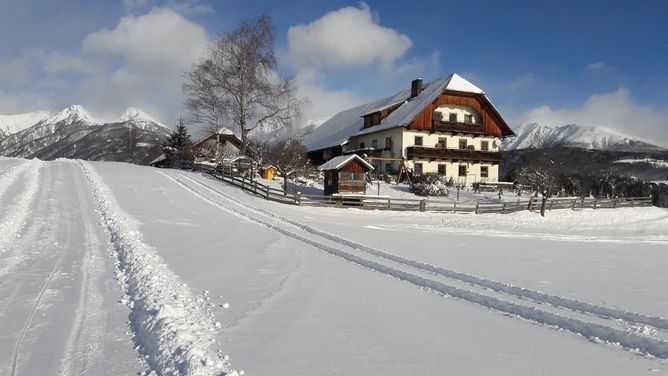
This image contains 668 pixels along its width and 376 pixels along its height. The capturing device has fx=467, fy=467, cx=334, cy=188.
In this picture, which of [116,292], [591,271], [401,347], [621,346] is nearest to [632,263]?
[591,271]

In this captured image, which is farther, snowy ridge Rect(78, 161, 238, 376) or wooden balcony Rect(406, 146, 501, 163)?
wooden balcony Rect(406, 146, 501, 163)

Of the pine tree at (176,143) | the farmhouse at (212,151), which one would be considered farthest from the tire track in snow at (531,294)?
the pine tree at (176,143)

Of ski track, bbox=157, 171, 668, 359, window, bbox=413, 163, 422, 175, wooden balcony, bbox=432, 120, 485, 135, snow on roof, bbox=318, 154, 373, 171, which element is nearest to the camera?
ski track, bbox=157, 171, 668, 359

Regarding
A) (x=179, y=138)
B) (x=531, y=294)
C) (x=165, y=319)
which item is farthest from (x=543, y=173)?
(x=179, y=138)

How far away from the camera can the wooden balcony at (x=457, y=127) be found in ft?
146

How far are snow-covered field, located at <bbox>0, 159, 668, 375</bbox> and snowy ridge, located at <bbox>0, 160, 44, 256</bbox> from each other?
12cm

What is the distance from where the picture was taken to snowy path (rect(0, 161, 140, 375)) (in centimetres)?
502

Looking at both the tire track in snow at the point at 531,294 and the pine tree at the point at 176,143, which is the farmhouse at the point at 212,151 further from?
the tire track in snow at the point at 531,294

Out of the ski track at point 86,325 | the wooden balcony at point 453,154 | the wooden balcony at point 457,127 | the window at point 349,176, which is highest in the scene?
the wooden balcony at point 457,127

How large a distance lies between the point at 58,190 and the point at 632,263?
80.7ft

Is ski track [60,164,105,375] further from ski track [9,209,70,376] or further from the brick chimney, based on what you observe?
the brick chimney

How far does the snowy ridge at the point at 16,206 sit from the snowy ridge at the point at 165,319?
8.30 ft

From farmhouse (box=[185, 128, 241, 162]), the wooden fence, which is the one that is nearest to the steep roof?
farmhouse (box=[185, 128, 241, 162])

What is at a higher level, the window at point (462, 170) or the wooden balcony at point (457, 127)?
the wooden balcony at point (457, 127)
